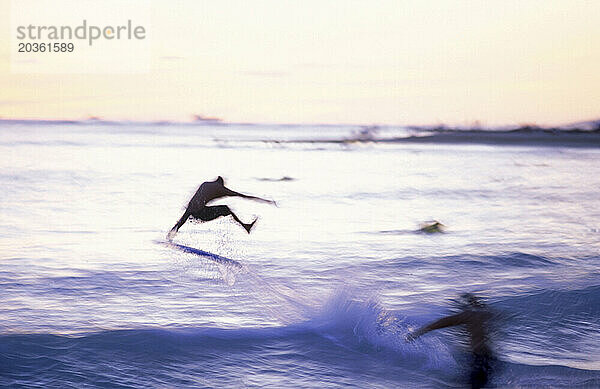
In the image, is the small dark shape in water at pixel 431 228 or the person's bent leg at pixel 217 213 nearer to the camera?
the person's bent leg at pixel 217 213

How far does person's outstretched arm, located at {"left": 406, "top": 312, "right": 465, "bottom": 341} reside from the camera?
6.14 meters

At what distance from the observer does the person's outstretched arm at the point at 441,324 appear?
20.1ft

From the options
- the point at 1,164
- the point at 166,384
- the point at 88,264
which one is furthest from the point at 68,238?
the point at 1,164

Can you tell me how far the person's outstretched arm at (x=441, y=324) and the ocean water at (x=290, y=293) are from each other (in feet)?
0.60

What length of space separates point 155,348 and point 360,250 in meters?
6.43

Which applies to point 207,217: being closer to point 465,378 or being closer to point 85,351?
point 85,351

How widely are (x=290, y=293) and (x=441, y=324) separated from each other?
3201 mm

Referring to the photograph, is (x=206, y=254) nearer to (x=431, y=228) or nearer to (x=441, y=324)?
(x=431, y=228)

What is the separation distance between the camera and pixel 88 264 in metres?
10.6

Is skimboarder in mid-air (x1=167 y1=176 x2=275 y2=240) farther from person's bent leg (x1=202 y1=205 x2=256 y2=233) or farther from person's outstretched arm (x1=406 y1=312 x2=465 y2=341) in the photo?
person's outstretched arm (x1=406 y1=312 x2=465 y2=341)

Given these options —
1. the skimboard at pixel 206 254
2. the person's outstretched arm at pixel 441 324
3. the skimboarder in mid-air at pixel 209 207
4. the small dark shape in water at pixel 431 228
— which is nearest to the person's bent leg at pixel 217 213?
the skimboarder in mid-air at pixel 209 207

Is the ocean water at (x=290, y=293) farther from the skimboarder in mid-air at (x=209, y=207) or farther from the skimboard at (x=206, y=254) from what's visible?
the skimboarder in mid-air at (x=209, y=207)

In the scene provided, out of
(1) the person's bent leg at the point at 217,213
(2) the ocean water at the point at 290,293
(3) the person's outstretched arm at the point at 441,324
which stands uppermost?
(1) the person's bent leg at the point at 217,213

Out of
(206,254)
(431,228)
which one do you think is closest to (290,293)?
(206,254)
